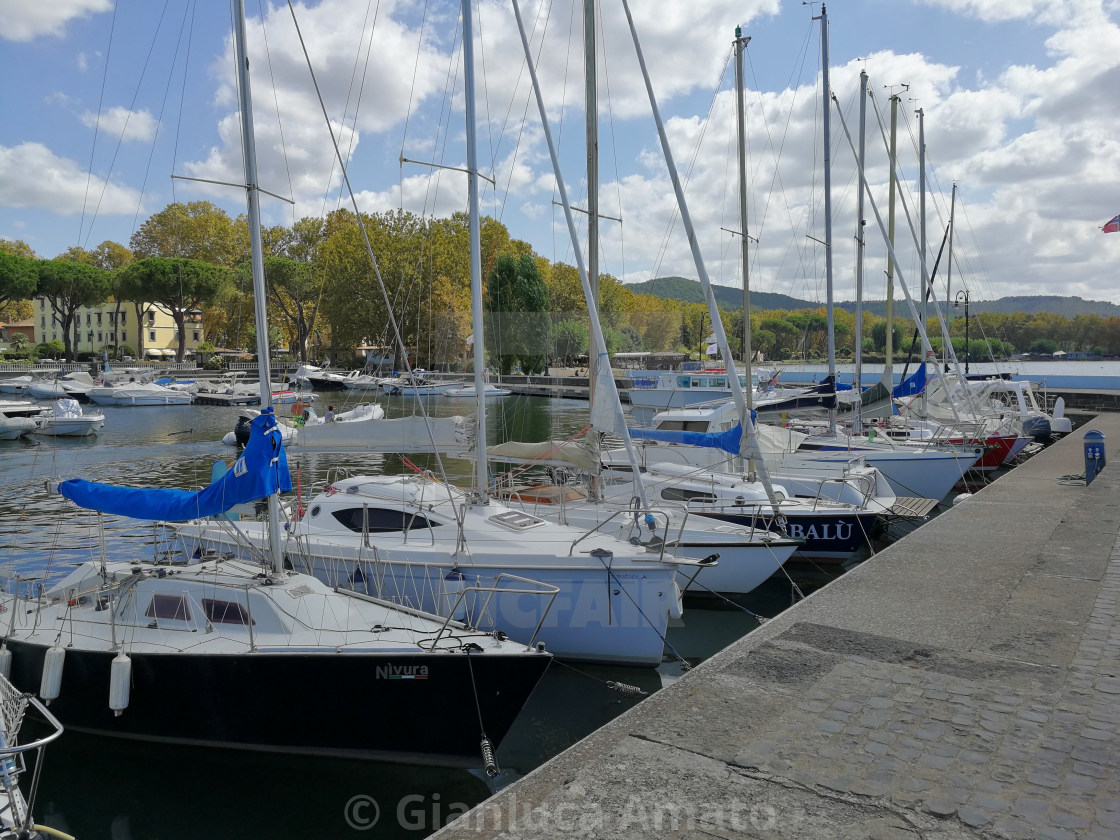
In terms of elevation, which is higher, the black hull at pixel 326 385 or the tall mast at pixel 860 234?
the tall mast at pixel 860 234

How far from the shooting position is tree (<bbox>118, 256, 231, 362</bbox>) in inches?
2899

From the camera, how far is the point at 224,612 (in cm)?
830

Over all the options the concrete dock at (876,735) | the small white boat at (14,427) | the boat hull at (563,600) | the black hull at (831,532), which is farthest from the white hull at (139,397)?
the concrete dock at (876,735)

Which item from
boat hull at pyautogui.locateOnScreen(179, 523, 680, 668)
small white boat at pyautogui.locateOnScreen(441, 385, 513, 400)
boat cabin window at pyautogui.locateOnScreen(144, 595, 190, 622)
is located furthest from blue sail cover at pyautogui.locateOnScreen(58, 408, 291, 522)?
small white boat at pyautogui.locateOnScreen(441, 385, 513, 400)

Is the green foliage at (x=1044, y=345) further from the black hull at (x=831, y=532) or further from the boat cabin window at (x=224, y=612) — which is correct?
the boat cabin window at (x=224, y=612)

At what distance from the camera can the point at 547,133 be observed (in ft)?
46.0

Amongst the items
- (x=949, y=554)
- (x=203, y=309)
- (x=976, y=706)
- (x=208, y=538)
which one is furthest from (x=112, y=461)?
(x=203, y=309)

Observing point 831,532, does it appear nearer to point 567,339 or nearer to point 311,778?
point 311,778

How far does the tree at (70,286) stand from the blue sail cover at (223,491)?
74.3 m

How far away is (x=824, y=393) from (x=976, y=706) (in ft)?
53.5

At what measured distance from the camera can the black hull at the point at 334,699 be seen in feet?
24.8

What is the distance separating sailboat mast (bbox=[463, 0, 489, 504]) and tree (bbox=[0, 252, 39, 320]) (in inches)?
2897

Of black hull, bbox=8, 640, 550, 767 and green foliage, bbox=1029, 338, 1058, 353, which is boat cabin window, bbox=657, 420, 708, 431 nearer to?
black hull, bbox=8, 640, 550, 767

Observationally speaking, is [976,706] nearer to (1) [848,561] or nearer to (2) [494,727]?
(2) [494,727]
